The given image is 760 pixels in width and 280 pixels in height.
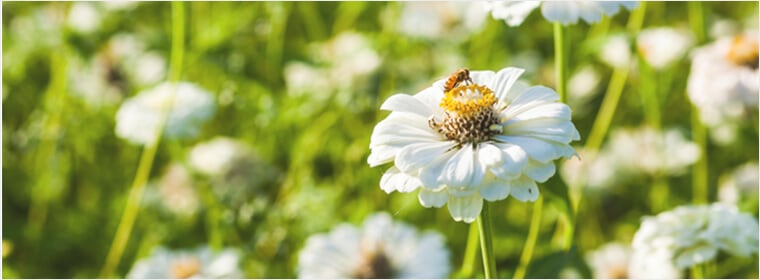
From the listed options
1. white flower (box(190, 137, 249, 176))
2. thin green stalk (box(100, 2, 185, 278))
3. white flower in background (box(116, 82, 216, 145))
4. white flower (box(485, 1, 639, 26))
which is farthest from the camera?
white flower (box(190, 137, 249, 176))

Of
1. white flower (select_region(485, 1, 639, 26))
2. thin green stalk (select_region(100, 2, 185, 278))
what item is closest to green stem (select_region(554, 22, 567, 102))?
white flower (select_region(485, 1, 639, 26))

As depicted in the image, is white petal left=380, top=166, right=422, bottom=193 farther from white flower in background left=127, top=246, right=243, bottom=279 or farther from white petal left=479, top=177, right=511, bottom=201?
white flower in background left=127, top=246, right=243, bottom=279

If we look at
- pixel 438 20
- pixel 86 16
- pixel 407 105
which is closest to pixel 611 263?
pixel 407 105

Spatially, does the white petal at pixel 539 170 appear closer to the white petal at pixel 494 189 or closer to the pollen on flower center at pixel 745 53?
the white petal at pixel 494 189

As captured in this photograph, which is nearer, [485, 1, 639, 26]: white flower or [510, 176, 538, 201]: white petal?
[510, 176, 538, 201]: white petal

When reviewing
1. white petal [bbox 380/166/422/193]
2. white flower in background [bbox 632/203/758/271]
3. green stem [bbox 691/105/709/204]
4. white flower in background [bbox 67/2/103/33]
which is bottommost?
white petal [bbox 380/166/422/193]

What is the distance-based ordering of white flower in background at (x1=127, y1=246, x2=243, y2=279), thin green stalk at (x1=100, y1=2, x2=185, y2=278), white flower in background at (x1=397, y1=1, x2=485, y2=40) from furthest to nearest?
1. white flower in background at (x1=397, y1=1, x2=485, y2=40)
2. thin green stalk at (x1=100, y1=2, x2=185, y2=278)
3. white flower in background at (x1=127, y1=246, x2=243, y2=279)

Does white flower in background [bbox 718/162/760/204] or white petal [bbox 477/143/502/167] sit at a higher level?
white flower in background [bbox 718/162/760/204]
